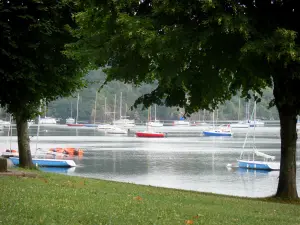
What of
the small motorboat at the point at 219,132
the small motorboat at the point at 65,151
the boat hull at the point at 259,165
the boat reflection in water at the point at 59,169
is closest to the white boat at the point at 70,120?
the small motorboat at the point at 219,132

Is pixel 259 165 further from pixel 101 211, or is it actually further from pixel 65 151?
pixel 101 211

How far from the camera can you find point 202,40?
14758mm

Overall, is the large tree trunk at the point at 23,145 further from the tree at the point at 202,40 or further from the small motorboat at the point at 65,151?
the small motorboat at the point at 65,151

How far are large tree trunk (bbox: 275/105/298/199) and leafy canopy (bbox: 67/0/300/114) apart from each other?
2647 mm

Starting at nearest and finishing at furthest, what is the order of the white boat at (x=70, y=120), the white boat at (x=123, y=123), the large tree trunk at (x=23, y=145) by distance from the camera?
the large tree trunk at (x=23, y=145)
the white boat at (x=123, y=123)
the white boat at (x=70, y=120)

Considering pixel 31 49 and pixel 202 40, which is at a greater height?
pixel 31 49

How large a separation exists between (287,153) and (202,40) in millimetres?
8315

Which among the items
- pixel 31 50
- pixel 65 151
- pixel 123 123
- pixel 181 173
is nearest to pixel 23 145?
pixel 31 50

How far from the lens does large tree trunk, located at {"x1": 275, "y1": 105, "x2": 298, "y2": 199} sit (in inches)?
834

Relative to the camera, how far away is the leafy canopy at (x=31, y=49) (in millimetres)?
22234

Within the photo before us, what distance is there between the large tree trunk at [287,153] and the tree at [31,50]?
883 cm

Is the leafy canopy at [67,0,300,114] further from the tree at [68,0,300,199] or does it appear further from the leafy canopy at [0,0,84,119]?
the leafy canopy at [0,0,84,119]

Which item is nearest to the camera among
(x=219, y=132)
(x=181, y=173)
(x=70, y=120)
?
(x=181, y=173)

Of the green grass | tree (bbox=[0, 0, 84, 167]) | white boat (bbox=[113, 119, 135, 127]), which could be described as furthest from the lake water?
white boat (bbox=[113, 119, 135, 127])
